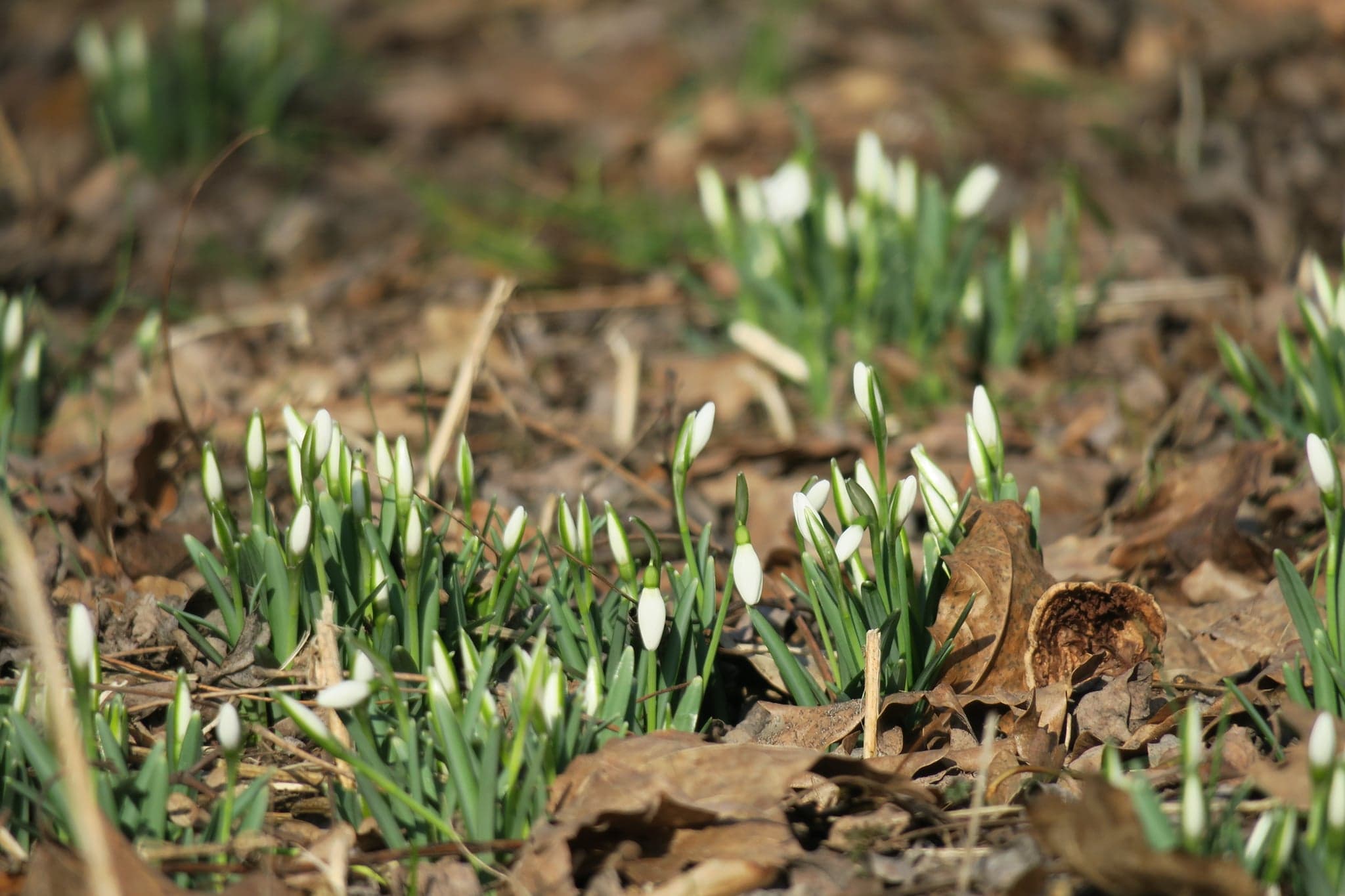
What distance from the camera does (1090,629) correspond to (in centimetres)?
204

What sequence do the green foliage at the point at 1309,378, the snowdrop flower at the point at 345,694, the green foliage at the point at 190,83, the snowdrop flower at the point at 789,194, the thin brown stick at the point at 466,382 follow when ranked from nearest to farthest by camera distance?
1. the snowdrop flower at the point at 345,694
2. the green foliage at the point at 1309,378
3. the thin brown stick at the point at 466,382
4. the snowdrop flower at the point at 789,194
5. the green foliage at the point at 190,83

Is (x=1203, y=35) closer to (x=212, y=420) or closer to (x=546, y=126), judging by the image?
(x=546, y=126)

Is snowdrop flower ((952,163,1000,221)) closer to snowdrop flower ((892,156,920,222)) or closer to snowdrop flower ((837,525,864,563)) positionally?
snowdrop flower ((892,156,920,222))

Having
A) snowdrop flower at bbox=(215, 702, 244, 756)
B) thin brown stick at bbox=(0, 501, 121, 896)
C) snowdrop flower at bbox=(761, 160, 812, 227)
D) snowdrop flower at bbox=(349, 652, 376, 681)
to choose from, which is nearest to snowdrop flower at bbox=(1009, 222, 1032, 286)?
snowdrop flower at bbox=(761, 160, 812, 227)

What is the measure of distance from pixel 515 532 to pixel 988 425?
823 mm

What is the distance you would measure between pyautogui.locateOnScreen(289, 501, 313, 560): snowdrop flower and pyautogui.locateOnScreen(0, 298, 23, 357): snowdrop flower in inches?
54.1

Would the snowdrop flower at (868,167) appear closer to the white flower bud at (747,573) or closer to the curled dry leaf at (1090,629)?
the curled dry leaf at (1090,629)

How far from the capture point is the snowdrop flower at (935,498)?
80.0 inches

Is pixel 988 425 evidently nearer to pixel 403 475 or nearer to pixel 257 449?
pixel 403 475

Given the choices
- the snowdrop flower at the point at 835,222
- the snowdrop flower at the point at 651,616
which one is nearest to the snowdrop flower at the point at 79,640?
A: the snowdrop flower at the point at 651,616

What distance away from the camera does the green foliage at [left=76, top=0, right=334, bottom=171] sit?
470 centimetres

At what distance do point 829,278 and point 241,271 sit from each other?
2193 mm

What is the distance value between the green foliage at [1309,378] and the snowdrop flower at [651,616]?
1.54 m

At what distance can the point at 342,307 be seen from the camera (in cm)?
400
